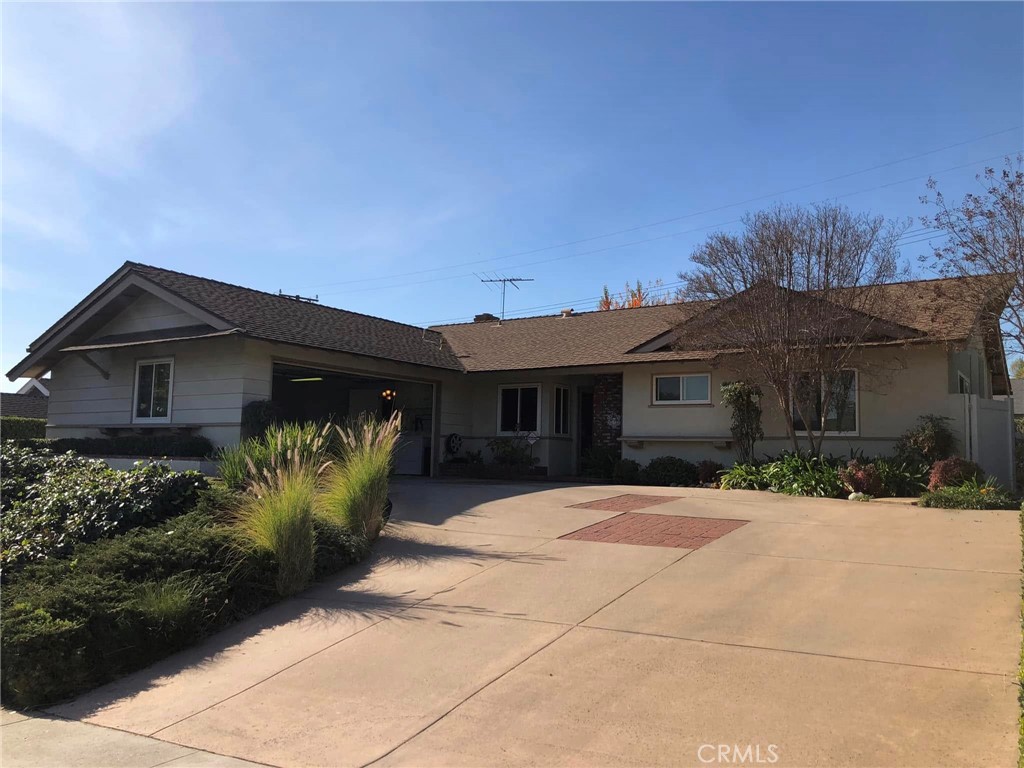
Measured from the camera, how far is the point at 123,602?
675 cm

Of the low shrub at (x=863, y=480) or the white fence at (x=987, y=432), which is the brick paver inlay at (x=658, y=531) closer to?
the low shrub at (x=863, y=480)

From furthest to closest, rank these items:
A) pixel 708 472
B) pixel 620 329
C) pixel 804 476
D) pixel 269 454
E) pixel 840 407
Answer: pixel 620 329
pixel 708 472
pixel 840 407
pixel 804 476
pixel 269 454

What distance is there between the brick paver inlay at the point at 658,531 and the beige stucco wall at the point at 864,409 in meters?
5.53

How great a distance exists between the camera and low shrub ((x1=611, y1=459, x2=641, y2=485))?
1780 centimetres

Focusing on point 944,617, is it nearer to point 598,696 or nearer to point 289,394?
point 598,696

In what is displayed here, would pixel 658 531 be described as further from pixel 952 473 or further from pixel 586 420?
pixel 586 420

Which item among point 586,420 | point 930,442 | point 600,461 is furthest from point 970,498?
point 586,420

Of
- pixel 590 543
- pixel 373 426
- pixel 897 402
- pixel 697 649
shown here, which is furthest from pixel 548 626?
pixel 897 402

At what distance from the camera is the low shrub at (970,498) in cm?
1134

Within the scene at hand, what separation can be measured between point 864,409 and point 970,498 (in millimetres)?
4316

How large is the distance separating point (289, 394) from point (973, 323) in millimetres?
18549

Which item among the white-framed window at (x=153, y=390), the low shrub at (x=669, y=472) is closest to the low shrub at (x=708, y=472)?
the low shrub at (x=669, y=472)

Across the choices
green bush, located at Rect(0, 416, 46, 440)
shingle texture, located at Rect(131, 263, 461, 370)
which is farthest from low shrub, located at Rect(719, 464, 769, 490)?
green bush, located at Rect(0, 416, 46, 440)

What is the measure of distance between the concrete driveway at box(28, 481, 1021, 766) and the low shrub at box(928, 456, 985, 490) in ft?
12.6
